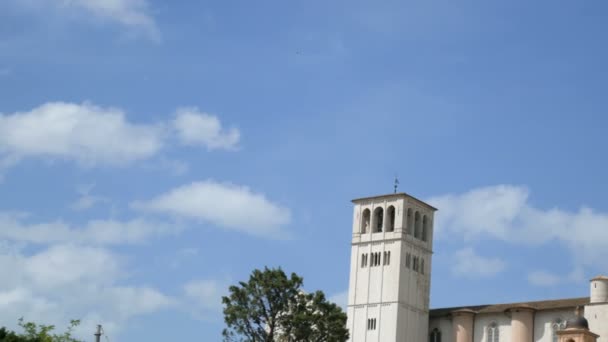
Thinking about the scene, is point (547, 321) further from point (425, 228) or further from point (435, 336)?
point (425, 228)

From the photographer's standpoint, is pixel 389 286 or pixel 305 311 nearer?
pixel 305 311

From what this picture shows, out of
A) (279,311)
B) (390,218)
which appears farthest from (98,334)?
(390,218)

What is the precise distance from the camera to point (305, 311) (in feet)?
208

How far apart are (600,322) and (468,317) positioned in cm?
946

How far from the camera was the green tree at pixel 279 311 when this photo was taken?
63.3 metres

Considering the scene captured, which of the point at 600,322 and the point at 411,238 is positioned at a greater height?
the point at 411,238

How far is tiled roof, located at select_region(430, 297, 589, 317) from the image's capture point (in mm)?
72500

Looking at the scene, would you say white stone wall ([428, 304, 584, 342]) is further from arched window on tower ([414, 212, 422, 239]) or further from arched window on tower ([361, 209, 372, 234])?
arched window on tower ([361, 209, 372, 234])

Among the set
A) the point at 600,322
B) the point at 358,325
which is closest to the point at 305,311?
the point at 358,325

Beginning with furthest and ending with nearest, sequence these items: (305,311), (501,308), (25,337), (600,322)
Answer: (501,308) → (600,322) → (305,311) → (25,337)

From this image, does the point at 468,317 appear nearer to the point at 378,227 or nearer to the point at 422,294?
the point at 422,294

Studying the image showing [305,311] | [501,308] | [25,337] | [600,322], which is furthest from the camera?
[501,308]

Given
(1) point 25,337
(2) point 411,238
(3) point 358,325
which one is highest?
(2) point 411,238

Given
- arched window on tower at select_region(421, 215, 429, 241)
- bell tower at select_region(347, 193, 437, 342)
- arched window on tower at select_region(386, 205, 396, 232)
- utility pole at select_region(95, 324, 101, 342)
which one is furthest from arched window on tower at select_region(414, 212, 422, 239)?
utility pole at select_region(95, 324, 101, 342)
